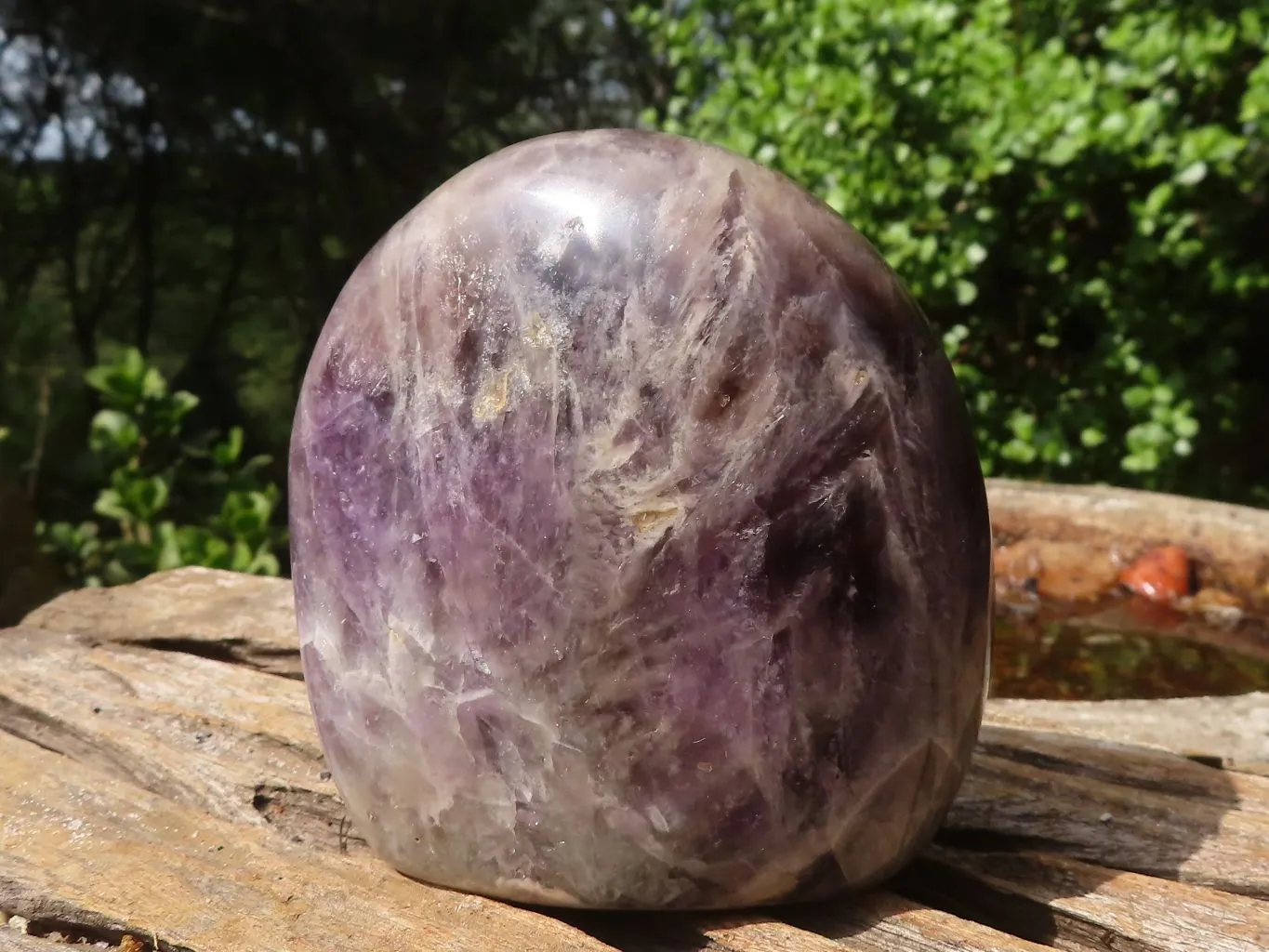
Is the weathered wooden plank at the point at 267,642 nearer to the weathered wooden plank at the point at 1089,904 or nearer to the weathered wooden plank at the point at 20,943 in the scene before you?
the weathered wooden plank at the point at 1089,904

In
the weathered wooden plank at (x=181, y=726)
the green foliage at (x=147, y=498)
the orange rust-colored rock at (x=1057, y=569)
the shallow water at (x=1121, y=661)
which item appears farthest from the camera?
the green foliage at (x=147, y=498)

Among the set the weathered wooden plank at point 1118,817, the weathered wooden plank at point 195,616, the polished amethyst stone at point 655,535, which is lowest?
the weathered wooden plank at point 1118,817

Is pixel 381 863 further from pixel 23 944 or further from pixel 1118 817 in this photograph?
pixel 1118 817

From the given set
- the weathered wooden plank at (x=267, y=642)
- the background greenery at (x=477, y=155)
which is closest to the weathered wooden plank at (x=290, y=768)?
the weathered wooden plank at (x=267, y=642)

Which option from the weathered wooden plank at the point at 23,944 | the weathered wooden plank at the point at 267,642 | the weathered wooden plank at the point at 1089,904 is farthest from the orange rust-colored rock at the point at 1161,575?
the weathered wooden plank at the point at 23,944

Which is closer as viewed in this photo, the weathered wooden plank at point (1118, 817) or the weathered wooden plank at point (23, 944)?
the weathered wooden plank at point (23, 944)

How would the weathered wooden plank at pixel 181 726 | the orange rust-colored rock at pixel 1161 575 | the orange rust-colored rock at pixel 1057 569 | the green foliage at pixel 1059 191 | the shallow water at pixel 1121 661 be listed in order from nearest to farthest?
the weathered wooden plank at pixel 181 726, the shallow water at pixel 1121 661, the orange rust-colored rock at pixel 1161 575, the orange rust-colored rock at pixel 1057 569, the green foliage at pixel 1059 191

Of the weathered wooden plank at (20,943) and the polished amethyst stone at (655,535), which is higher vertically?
the polished amethyst stone at (655,535)
